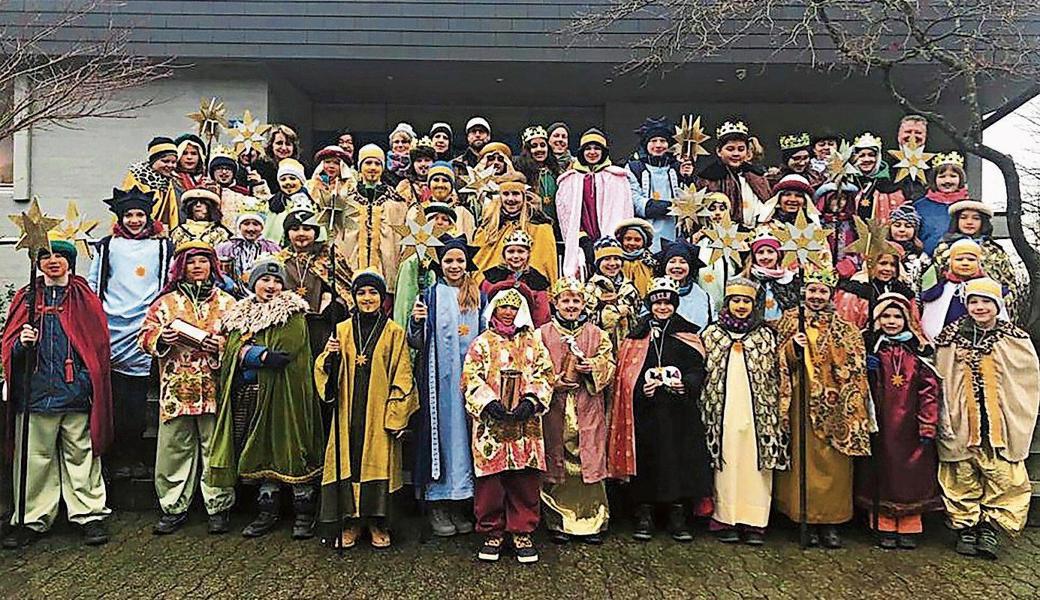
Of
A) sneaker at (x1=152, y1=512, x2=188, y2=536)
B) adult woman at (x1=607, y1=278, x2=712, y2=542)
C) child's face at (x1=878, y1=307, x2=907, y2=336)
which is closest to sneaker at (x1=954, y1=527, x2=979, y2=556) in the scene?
child's face at (x1=878, y1=307, x2=907, y2=336)

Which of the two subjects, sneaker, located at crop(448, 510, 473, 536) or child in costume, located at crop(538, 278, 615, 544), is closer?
child in costume, located at crop(538, 278, 615, 544)

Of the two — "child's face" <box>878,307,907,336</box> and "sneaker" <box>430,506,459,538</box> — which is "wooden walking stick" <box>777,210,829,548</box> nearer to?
"child's face" <box>878,307,907,336</box>

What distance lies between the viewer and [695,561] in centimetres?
532

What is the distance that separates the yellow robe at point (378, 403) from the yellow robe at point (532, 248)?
1259 mm

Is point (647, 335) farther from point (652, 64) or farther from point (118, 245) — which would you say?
point (652, 64)

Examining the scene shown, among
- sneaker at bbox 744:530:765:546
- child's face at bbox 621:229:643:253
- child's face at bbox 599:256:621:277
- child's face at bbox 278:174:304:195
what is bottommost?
sneaker at bbox 744:530:765:546

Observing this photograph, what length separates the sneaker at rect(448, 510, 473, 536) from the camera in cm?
573

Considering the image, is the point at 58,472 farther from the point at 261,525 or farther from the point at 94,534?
the point at 261,525

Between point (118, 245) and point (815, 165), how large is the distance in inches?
242

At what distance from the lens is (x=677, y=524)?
5.69m

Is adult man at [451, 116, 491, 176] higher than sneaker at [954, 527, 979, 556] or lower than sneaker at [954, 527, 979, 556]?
higher

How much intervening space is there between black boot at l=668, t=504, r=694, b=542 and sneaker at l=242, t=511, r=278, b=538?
8.56 ft

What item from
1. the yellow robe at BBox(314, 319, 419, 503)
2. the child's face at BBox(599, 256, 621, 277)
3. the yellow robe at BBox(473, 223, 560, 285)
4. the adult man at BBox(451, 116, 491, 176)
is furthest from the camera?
the adult man at BBox(451, 116, 491, 176)

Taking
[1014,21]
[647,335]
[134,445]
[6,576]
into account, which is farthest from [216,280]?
[1014,21]
